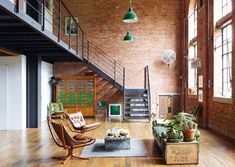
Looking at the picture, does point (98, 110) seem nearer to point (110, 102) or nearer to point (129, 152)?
point (110, 102)

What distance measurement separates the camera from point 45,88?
440 inches

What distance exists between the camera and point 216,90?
8.30 meters

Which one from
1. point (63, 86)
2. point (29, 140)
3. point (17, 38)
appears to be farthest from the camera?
point (63, 86)

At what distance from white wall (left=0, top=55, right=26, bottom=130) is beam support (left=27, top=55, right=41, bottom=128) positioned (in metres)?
0.33

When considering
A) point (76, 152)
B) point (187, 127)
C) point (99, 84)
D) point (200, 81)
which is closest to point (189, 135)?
point (187, 127)

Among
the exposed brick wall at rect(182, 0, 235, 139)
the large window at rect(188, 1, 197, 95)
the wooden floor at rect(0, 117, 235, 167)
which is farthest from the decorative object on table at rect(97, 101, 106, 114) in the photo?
the wooden floor at rect(0, 117, 235, 167)

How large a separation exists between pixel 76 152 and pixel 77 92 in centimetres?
633

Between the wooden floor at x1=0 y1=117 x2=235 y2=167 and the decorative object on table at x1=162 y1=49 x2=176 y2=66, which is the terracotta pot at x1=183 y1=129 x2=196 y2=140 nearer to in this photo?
the wooden floor at x1=0 y1=117 x2=235 y2=167

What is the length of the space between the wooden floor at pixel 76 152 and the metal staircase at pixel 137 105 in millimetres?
2726

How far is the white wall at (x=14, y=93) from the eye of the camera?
27.6 ft

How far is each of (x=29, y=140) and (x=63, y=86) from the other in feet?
17.1

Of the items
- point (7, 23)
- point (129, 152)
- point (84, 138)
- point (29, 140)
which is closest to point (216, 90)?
point (129, 152)

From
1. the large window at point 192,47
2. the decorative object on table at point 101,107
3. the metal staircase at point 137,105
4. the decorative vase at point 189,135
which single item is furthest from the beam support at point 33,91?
the large window at point 192,47

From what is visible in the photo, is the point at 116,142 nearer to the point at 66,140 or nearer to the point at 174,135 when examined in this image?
the point at 66,140
